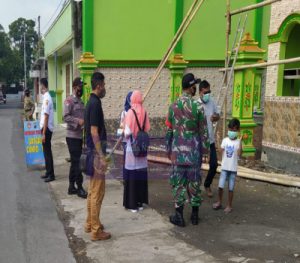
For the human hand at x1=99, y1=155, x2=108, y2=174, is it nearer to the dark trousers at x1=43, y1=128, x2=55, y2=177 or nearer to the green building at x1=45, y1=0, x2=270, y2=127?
the dark trousers at x1=43, y1=128, x2=55, y2=177

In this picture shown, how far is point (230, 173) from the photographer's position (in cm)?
580

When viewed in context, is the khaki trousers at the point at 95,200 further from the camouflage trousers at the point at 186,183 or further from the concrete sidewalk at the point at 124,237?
the camouflage trousers at the point at 186,183

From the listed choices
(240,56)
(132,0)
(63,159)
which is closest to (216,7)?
(132,0)

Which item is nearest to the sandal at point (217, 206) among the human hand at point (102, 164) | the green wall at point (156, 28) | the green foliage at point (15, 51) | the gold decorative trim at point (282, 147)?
the human hand at point (102, 164)

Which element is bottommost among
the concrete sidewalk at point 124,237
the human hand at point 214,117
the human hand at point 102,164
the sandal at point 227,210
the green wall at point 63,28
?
the concrete sidewalk at point 124,237

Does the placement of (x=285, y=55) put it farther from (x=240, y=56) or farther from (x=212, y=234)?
(x=212, y=234)

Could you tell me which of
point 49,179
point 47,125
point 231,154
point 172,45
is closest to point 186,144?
point 231,154

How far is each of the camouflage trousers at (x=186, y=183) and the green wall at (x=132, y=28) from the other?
7464 mm

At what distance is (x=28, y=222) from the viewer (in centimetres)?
557

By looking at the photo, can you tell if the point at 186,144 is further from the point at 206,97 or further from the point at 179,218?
the point at 206,97

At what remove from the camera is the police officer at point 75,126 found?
659cm

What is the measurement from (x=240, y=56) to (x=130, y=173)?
15.6ft

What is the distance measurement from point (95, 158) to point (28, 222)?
1589 mm

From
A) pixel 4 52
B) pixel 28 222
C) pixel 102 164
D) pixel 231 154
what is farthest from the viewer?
pixel 4 52
